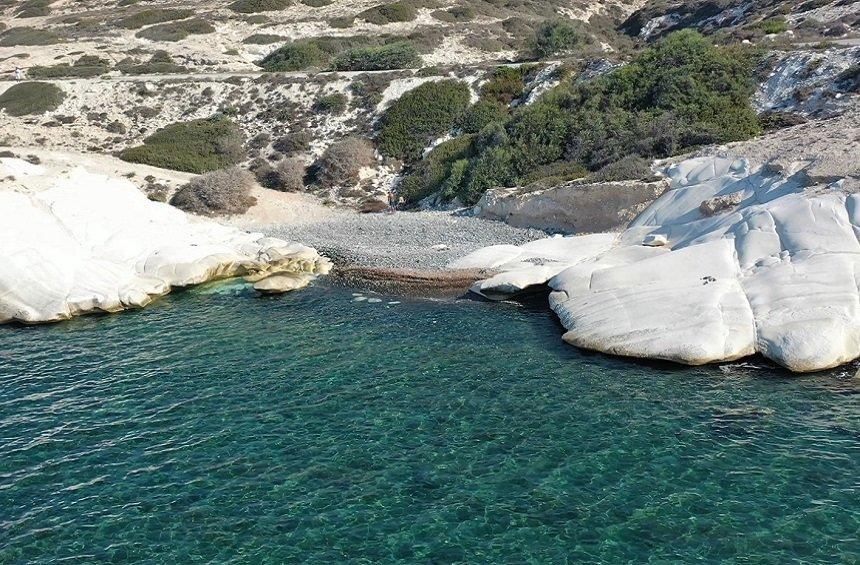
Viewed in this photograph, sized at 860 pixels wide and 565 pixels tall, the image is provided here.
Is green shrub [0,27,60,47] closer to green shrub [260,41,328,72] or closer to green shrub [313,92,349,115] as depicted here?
green shrub [260,41,328,72]

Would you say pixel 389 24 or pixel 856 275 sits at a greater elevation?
pixel 389 24

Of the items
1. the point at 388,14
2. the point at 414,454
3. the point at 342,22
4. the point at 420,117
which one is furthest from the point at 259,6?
the point at 414,454

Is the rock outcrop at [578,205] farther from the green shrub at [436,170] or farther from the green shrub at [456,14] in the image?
the green shrub at [456,14]

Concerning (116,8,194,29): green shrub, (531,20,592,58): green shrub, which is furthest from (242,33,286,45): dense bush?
(531,20,592,58): green shrub

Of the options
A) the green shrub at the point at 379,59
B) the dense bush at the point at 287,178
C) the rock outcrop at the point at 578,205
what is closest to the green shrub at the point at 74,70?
the green shrub at the point at 379,59

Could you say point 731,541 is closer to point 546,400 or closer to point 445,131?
point 546,400

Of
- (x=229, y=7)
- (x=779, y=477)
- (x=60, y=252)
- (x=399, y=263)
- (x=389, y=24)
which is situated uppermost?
(x=229, y=7)

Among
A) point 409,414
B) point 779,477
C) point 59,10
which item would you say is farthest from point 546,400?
point 59,10

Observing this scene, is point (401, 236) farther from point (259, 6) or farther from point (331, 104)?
point (259, 6)
